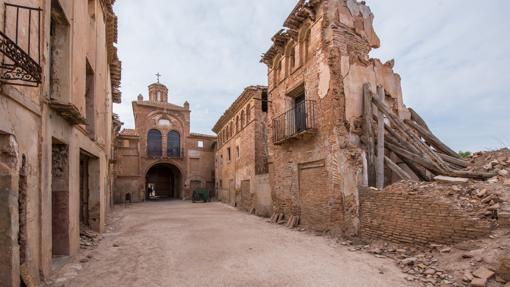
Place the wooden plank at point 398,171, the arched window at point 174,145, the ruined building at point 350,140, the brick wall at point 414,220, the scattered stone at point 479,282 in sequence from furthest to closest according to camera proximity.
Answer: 1. the arched window at point 174,145
2. the wooden plank at point 398,171
3. the ruined building at point 350,140
4. the brick wall at point 414,220
5. the scattered stone at point 479,282

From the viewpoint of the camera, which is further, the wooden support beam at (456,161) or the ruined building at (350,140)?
the wooden support beam at (456,161)

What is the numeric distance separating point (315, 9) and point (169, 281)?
9.62m

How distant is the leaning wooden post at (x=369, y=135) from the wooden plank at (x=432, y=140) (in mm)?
2253

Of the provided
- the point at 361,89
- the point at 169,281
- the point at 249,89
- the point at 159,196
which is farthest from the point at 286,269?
the point at 159,196

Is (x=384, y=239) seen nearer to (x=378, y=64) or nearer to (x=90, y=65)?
(x=378, y=64)

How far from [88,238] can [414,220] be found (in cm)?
879

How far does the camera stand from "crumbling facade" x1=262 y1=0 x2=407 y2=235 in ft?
30.2

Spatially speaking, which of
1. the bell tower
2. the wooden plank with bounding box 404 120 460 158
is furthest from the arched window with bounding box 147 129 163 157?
the wooden plank with bounding box 404 120 460 158

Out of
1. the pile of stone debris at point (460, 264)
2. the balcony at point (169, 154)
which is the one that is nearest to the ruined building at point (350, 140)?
the pile of stone debris at point (460, 264)

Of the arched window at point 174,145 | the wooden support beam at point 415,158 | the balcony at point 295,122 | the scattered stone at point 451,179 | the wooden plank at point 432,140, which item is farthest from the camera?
the arched window at point 174,145

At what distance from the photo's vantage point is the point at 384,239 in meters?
7.61

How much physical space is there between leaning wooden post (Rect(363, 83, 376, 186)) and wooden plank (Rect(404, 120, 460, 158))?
2253 mm

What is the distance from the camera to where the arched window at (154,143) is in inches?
1230

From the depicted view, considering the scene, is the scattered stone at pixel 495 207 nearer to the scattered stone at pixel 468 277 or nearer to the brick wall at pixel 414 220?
the brick wall at pixel 414 220
